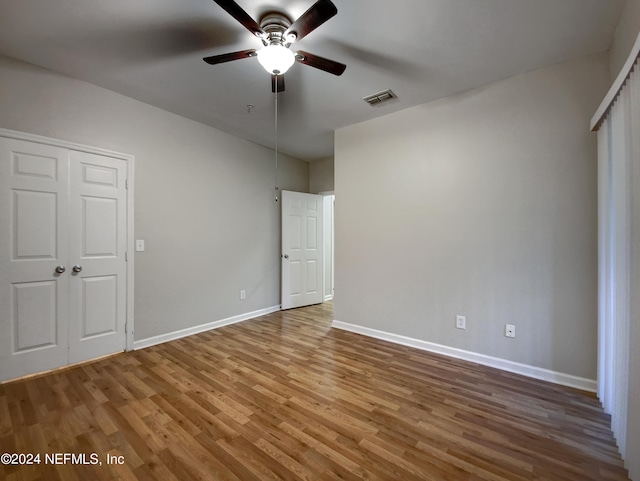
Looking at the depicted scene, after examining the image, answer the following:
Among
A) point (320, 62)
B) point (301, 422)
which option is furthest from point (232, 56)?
point (301, 422)

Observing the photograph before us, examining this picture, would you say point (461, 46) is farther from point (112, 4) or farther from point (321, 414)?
point (321, 414)

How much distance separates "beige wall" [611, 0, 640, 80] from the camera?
1559 mm

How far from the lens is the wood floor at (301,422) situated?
1394mm

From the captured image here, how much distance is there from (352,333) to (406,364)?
950 millimetres

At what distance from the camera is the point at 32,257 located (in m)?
2.31

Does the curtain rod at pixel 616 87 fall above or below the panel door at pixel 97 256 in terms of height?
above

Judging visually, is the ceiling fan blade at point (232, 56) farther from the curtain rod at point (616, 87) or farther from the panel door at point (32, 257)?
the curtain rod at point (616, 87)

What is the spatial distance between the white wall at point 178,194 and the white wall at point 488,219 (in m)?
1.60

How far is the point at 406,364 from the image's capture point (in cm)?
257

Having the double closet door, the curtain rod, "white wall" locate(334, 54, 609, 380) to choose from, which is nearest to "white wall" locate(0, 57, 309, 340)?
the double closet door

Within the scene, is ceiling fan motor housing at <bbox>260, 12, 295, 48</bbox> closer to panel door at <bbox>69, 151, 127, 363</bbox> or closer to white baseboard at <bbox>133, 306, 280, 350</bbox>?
panel door at <bbox>69, 151, 127, 363</bbox>

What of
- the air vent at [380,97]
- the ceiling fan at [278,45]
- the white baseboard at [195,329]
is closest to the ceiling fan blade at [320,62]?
the ceiling fan at [278,45]

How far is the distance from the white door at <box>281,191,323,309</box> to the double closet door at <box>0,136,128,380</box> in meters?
2.25

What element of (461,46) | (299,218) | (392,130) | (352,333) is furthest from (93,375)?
(461,46)
